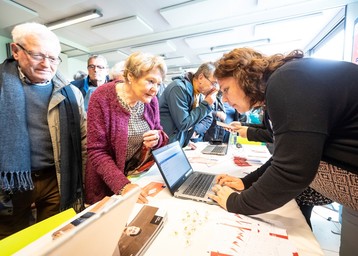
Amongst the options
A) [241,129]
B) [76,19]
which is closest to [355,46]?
[241,129]

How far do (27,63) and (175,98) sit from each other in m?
0.96

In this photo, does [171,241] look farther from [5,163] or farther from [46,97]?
[46,97]

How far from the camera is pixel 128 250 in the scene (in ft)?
1.76

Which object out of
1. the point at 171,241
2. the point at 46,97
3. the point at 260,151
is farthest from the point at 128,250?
the point at 260,151

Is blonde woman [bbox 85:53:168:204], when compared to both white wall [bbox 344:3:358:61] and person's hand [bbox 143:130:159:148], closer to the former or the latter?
person's hand [bbox 143:130:159:148]

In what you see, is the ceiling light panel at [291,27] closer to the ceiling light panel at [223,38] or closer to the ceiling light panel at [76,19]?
the ceiling light panel at [223,38]

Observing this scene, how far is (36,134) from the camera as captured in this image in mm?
1109

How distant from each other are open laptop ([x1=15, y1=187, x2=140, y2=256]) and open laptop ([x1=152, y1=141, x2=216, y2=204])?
483mm

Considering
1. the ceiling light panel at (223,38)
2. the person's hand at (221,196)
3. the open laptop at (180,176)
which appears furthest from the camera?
the ceiling light panel at (223,38)

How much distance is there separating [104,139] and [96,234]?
30.1 inches

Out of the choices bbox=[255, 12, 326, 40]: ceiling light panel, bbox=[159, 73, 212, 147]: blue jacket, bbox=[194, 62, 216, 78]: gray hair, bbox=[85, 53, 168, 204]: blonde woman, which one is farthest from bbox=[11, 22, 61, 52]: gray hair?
bbox=[255, 12, 326, 40]: ceiling light panel

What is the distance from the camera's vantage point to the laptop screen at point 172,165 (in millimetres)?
891

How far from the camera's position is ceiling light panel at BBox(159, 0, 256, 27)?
9.05 feet

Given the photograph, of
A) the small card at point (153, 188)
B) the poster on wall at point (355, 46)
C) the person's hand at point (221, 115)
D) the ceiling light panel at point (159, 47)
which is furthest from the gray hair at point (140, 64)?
the ceiling light panel at point (159, 47)
